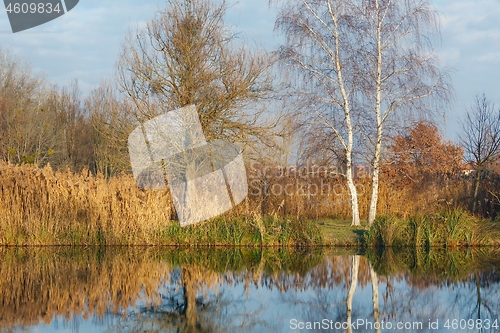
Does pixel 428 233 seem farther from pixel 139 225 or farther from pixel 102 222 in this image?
pixel 102 222

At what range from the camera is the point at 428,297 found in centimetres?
965

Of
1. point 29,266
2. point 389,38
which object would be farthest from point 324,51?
point 29,266

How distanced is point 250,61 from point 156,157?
440cm

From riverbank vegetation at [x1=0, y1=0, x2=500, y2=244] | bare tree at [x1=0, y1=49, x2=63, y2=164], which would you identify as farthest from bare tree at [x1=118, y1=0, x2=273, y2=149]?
bare tree at [x1=0, y1=49, x2=63, y2=164]

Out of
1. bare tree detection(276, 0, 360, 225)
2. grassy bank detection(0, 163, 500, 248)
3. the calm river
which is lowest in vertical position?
the calm river

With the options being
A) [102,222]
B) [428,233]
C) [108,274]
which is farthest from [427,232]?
[102,222]

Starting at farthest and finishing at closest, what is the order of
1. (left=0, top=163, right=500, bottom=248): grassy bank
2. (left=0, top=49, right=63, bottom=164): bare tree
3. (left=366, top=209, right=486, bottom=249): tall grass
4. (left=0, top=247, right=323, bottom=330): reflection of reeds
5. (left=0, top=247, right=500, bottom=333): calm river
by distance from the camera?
1. (left=0, top=49, right=63, bottom=164): bare tree
2. (left=0, top=163, right=500, bottom=248): grassy bank
3. (left=366, top=209, right=486, bottom=249): tall grass
4. (left=0, top=247, right=323, bottom=330): reflection of reeds
5. (left=0, top=247, right=500, bottom=333): calm river

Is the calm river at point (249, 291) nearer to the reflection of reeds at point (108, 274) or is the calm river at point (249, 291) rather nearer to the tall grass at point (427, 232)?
the reflection of reeds at point (108, 274)

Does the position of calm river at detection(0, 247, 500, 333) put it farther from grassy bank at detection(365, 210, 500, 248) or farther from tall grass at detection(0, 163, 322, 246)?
tall grass at detection(0, 163, 322, 246)

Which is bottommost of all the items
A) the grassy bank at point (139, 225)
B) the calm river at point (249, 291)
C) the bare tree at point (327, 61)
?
the calm river at point (249, 291)

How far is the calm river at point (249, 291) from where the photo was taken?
26.7ft

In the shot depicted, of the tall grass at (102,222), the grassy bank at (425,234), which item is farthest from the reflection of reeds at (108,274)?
the grassy bank at (425,234)

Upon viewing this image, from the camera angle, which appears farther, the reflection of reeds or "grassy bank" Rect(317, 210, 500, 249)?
"grassy bank" Rect(317, 210, 500, 249)

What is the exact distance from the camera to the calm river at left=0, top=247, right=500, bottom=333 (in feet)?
26.7
